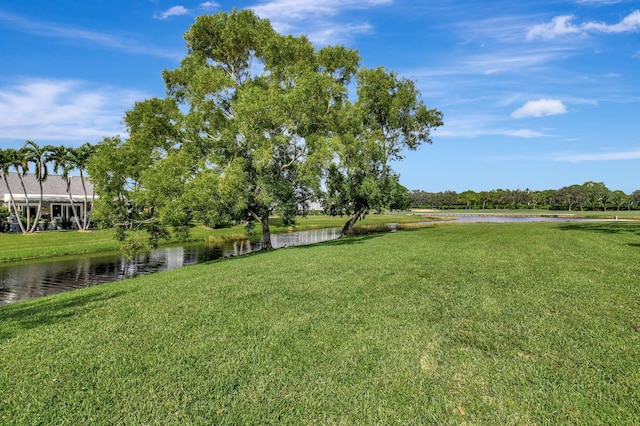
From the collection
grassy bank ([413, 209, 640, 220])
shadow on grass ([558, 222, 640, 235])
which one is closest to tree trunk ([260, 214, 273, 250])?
shadow on grass ([558, 222, 640, 235])

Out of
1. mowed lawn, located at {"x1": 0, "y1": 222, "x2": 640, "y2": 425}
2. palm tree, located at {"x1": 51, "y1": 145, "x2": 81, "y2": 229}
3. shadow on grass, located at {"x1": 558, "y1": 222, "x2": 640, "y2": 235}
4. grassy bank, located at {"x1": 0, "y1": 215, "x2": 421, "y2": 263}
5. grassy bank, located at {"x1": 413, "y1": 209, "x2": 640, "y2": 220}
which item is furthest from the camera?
grassy bank, located at {"x1": 413, "y1": 209, "x2": 640, "y2": 220}

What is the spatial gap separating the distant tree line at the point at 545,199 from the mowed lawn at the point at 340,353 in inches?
4442

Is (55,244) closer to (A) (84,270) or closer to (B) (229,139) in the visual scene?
(A) (84,270)

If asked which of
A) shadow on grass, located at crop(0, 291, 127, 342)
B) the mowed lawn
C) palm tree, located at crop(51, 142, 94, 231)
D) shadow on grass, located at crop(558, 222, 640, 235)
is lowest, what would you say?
shadow on grass, located at crop(0, 291, 127, 342)

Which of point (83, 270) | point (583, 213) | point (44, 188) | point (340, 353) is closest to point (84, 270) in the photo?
point (83, 270)

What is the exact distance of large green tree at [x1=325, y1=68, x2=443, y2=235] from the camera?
3103 cm

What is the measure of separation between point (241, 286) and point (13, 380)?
6526mm

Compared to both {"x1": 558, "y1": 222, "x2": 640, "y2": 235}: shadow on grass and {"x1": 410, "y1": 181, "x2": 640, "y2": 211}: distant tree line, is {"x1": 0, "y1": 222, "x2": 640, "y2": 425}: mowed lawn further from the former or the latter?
{"x1": 410, "y1": 181, "x2": 640, "y2": 211}: distant tree line

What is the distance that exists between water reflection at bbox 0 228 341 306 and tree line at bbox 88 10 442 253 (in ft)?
8.24

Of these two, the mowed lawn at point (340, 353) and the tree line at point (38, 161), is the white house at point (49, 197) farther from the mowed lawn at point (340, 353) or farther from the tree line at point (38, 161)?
the mowed lawn at point (340, 353)

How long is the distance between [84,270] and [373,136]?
79.6 ft

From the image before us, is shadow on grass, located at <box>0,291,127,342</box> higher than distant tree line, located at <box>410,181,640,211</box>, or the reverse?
distant tree line, located at <box>410,181,640,211</box>

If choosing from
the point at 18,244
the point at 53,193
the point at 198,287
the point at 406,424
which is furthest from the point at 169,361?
the point at 53,193

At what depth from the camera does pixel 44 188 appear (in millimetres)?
54875
